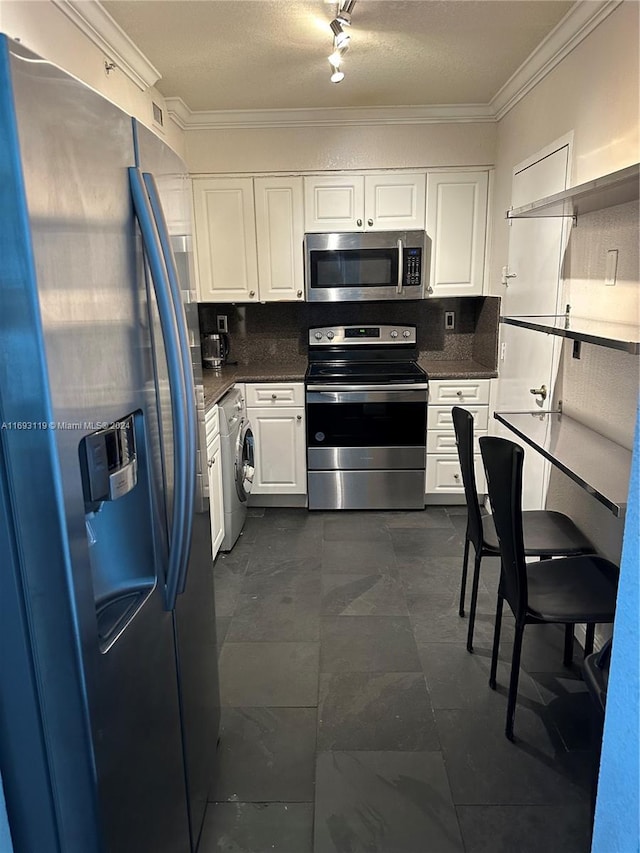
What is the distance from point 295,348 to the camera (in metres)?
4.40

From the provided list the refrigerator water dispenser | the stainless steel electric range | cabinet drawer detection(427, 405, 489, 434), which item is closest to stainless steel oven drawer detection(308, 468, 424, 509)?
the stainless steel electric range

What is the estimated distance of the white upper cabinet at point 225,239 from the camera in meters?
3.85

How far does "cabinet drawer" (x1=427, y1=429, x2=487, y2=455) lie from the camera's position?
3.89 m

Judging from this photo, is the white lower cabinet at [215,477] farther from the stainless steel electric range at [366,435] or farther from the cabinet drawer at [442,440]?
the cabinet drawer at [442,440]

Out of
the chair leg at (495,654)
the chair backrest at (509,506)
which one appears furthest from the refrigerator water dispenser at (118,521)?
the chair leg at (495,654)

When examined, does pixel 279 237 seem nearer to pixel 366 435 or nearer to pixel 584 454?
pixel 366 435

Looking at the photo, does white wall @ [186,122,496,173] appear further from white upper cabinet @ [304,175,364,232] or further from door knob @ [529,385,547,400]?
door knob @ [529,385,547,400]

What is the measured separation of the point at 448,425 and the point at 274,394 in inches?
45.7

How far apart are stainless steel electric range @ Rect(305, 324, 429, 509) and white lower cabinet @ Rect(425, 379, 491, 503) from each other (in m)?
0.06

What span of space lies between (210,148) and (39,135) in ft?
10.9

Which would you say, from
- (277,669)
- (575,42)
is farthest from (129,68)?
(277,669)

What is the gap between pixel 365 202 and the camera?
3824mm

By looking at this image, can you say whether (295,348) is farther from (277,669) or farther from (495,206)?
(277,669)

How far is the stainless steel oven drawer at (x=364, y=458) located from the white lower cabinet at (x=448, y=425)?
10 cm
